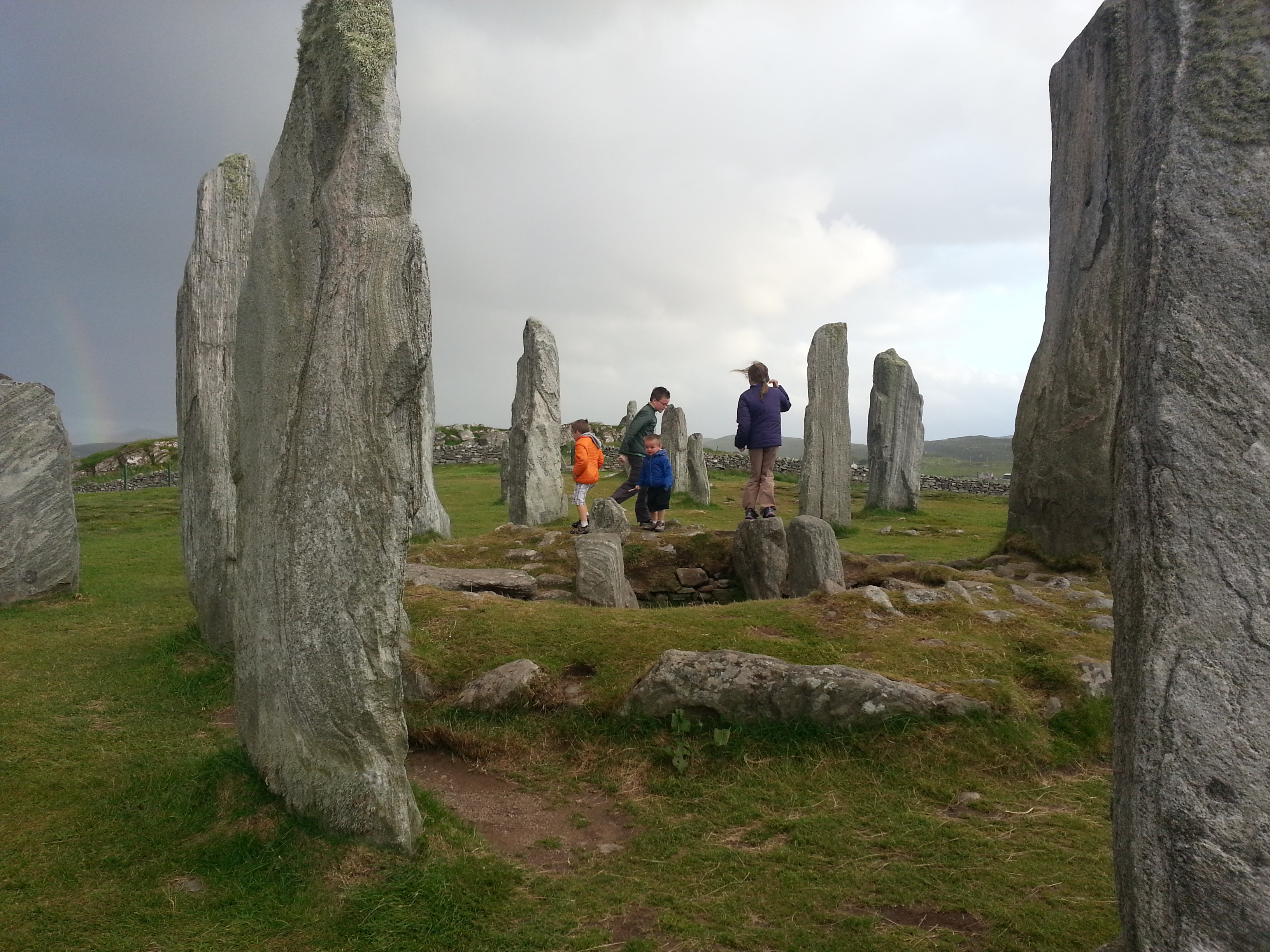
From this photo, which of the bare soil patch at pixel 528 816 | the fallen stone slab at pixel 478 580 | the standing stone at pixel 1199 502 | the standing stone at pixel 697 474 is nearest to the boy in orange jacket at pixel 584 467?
the fallen stone slab at pixel 478 580

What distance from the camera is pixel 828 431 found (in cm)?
1661

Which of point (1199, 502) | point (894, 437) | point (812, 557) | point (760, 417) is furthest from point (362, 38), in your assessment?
point (894, 437)

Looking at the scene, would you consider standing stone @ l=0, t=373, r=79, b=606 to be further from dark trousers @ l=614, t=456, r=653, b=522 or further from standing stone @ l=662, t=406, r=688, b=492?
standing stone @ l=662, t=406, r=688, b=492

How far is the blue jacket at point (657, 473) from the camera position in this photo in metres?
13.4

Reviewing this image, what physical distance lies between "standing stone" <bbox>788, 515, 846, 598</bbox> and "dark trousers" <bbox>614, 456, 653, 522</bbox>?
12.4ft

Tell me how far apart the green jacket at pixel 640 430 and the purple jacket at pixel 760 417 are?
1.60 m

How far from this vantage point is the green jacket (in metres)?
13.7

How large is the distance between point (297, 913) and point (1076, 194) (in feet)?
37.0

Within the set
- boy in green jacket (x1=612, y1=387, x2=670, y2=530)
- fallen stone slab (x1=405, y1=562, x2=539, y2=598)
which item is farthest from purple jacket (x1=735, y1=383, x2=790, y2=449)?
fallen stone slab (x1=405, y1=562, x2=539, y2=598)

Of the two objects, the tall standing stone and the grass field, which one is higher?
the tall standing stone

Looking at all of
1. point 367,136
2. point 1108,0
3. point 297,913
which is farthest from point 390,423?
point 1108,0

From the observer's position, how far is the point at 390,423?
446 centimetres

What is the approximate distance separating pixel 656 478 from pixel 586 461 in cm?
123

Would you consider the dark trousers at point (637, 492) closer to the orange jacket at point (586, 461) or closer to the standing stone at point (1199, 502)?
the orange jacket at point (586, 461)
